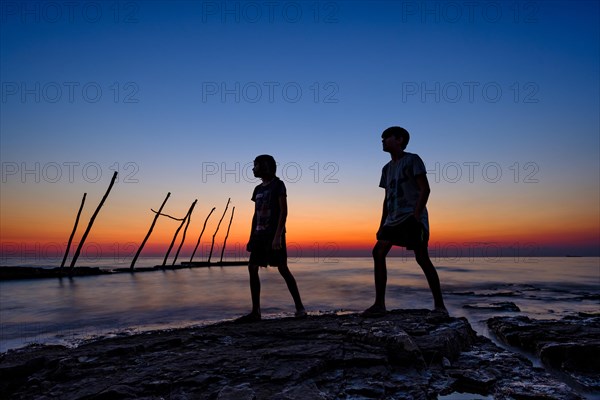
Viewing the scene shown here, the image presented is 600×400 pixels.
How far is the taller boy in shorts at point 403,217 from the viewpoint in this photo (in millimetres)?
3926

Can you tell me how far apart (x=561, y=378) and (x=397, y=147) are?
267cm

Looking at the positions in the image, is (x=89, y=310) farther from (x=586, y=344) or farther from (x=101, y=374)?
(x=586, y=344)

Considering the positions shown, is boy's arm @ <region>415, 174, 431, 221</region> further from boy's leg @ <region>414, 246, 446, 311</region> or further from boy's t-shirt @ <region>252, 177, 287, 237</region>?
boy's t-shirt @ <region>252, 177, 287, 237</region>

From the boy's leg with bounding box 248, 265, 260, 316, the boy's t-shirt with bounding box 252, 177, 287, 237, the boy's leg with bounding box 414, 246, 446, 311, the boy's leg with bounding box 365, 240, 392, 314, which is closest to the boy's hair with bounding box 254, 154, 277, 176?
the boy's t-shirt with bounding box 252, 177, 287, 237

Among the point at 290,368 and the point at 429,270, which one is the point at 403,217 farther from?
the point at 290,368

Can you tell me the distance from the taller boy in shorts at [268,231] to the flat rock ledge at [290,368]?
1.22 metres

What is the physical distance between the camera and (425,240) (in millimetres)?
3963

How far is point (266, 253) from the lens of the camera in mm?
4441

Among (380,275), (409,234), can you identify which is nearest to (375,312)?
(380,275)

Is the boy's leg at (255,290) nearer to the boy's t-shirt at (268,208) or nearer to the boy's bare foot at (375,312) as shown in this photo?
the boy's t-shirt at (268,208)

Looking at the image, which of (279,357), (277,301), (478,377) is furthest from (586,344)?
(277,301)

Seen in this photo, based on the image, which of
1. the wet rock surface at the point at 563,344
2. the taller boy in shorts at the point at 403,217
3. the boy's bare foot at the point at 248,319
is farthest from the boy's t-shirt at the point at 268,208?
the wet rock surface at the point at 563,344

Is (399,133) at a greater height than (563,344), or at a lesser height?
greater

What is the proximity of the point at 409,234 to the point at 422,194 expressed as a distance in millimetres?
465
